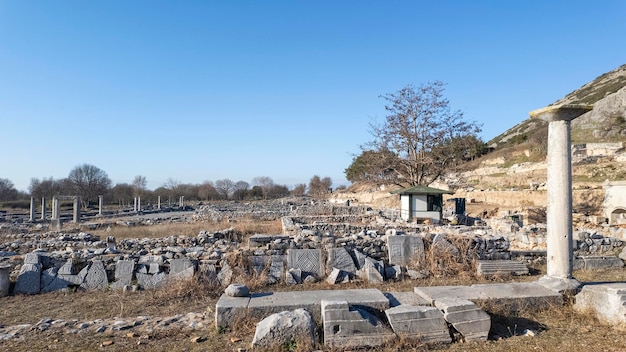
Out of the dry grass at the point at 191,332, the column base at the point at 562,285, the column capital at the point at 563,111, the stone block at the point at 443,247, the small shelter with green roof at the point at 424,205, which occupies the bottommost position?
the dry grass at the point at 191,332

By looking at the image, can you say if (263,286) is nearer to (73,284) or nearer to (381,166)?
(73,284)

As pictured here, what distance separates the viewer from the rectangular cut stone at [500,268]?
8.66 m

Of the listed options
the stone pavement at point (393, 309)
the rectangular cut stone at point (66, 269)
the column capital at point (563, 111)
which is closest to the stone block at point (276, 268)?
the stone pavement at point (393, 309)

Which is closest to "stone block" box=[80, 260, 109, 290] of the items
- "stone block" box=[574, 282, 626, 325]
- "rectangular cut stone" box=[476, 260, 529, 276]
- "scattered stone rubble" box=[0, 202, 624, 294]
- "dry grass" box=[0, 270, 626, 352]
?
"scattered stone rubble" box=[0, 202, 624, 294]

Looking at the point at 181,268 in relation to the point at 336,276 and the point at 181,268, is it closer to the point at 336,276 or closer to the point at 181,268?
the point at 181,268

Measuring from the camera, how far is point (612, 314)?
5246 mm

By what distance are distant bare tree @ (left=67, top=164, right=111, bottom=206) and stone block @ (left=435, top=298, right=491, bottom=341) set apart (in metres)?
56.2

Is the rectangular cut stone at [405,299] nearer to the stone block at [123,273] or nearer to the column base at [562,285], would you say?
the column base at [562,285]

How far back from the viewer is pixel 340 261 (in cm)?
880

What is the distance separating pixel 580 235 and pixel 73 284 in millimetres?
13027

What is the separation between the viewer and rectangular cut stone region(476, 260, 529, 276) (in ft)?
28.4

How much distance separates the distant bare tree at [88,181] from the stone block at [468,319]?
5619 centimetres

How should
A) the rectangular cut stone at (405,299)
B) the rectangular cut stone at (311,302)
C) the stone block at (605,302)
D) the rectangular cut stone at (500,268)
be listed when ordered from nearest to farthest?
1. the stone block at (605,302)
2. the rectangular cut stone at (311,302)
3. the rectangular cut stone at (405,299)
4. the rectangular cut stone at (500,268)

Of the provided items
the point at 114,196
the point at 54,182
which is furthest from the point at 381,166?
the point at 54,182
